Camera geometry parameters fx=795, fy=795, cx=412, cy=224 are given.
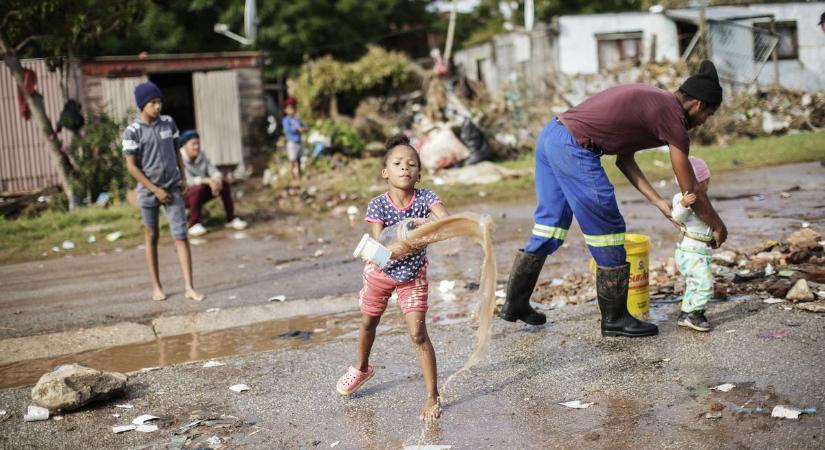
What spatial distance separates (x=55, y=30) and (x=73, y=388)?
36.5 ft

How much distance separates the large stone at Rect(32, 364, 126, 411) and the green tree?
407 inches

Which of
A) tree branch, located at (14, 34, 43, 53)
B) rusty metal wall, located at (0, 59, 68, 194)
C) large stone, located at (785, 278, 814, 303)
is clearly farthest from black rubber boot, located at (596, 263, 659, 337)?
rusty metal wall, located at (0, 59, 68, 194)

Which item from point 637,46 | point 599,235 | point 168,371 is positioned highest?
point 637,46

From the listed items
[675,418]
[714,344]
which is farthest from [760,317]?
[675,418]

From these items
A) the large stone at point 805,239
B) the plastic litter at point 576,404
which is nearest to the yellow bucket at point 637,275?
the plastic litter at point 576,404

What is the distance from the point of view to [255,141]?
19.5 metres

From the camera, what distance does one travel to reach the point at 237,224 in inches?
464

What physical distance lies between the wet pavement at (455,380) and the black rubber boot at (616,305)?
86 millimetres

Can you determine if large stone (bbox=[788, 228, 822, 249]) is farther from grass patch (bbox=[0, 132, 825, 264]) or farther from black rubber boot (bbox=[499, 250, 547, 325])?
grass patch (bbox=[0, 132, 825, 264])

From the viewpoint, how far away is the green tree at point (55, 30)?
13.1 metres

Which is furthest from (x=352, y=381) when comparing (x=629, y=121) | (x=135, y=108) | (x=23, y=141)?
(x=23, y=141)

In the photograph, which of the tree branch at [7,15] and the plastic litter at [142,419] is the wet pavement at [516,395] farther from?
the tree branch at [7,15]

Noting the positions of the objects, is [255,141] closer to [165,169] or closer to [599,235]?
[165,169]

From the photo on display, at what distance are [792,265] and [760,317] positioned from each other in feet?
5.25
